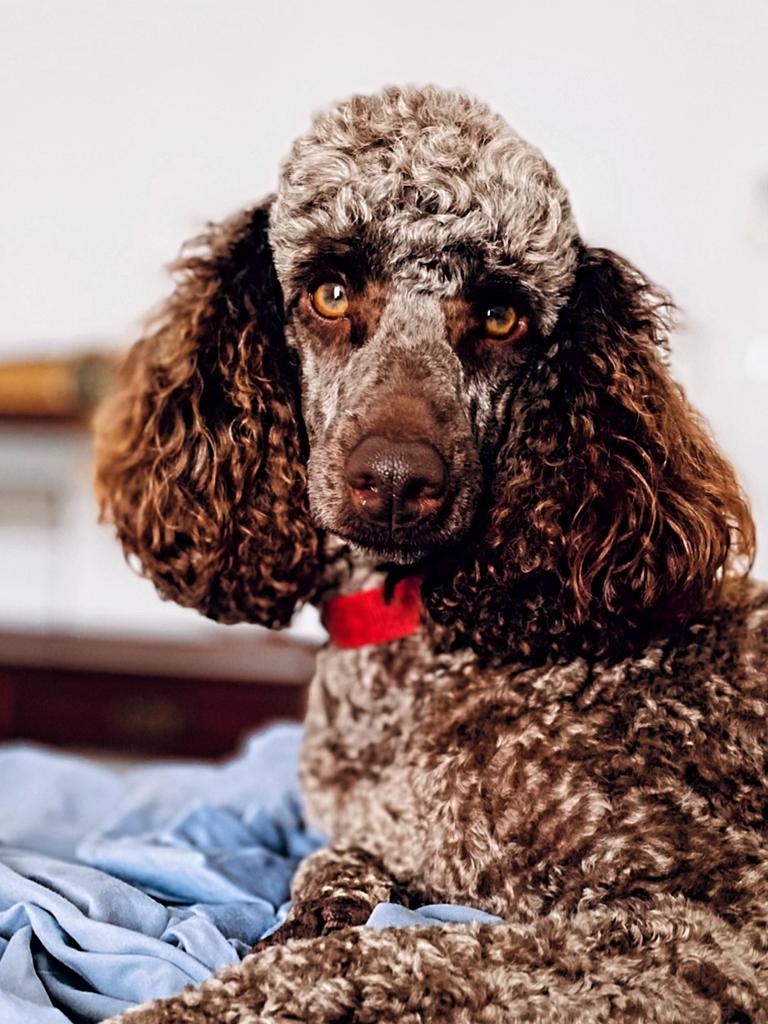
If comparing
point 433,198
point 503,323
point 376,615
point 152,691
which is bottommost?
point 152,691

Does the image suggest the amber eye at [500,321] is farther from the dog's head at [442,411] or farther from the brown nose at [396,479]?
the brown nose at [396,479]

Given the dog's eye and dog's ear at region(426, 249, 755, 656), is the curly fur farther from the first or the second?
the dog's eye

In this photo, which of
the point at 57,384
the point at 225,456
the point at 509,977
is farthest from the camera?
the point at 57,384

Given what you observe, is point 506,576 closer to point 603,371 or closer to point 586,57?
point 603,371

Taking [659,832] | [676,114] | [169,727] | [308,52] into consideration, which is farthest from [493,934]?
[308,52]

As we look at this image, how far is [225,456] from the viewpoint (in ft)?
4.56

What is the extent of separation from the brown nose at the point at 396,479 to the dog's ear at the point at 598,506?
6.1 inches

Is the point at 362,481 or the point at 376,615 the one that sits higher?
the point at 362,481

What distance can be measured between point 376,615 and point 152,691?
184cm

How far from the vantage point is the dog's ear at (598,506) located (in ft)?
4.05

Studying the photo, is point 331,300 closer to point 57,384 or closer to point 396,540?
point 396,540

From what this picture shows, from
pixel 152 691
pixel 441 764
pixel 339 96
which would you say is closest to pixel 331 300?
pixel 441 764

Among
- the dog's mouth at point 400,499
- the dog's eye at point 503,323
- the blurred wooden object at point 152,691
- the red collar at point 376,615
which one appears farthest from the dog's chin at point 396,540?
the blurred wooden object at point 152,691

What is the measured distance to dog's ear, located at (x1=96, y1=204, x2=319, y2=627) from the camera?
138cm
